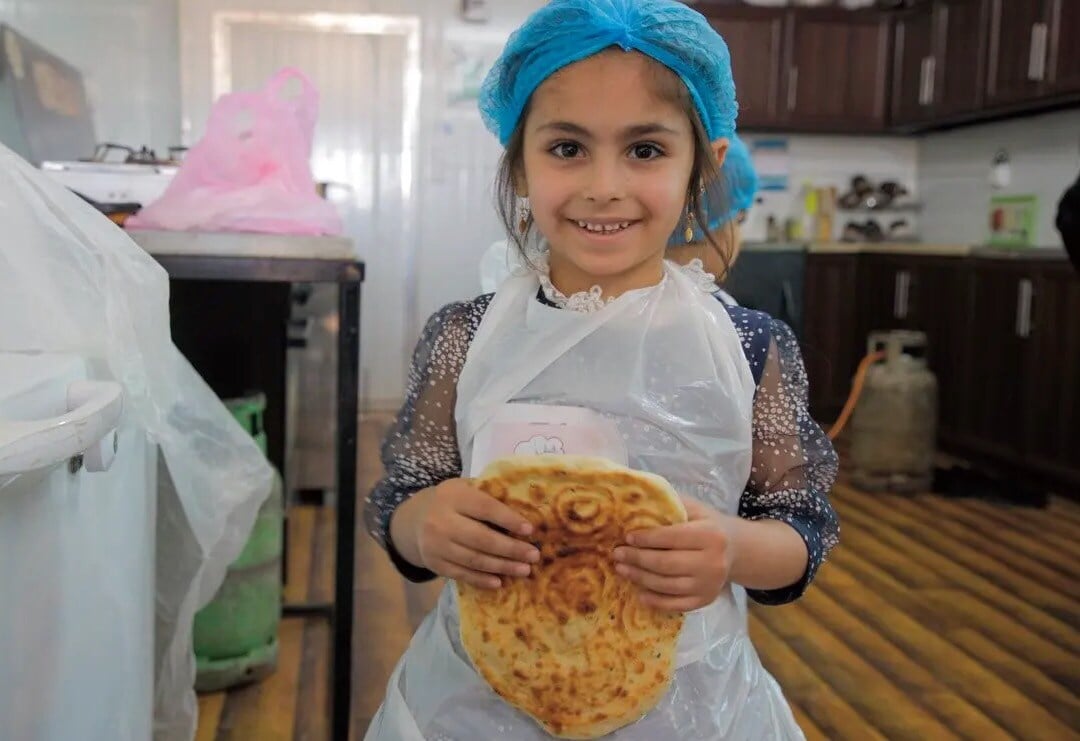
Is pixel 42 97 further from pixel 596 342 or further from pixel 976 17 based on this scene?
pixel 976 17

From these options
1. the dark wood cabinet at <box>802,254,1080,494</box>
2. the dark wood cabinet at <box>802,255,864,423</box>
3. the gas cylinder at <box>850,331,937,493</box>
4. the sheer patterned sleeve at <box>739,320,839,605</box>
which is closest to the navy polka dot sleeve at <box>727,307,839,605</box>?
the sheer patterned sleeve at <box>739,320,839,605</box>

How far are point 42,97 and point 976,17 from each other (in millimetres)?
4044

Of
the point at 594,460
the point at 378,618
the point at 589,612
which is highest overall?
the point at 594,460

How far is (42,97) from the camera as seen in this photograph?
235 cm

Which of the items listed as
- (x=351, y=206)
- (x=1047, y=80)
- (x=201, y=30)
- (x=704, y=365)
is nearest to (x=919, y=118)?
(x=1047, y=80)

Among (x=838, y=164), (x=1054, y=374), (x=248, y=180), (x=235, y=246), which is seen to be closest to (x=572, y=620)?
(x=235, y=246)

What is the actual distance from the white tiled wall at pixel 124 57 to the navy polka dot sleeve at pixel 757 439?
16.1ft

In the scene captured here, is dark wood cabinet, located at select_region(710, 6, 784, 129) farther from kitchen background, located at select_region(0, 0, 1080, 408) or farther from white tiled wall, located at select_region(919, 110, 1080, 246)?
white tiled wall, located at select_region(919, 110, 1080, 246)

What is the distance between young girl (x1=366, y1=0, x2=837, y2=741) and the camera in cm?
91

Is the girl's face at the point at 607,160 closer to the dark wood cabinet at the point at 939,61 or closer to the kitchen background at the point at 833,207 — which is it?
the kitchen background at the point at 833,207

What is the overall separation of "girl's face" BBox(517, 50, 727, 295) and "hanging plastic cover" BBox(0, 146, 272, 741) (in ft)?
1.62

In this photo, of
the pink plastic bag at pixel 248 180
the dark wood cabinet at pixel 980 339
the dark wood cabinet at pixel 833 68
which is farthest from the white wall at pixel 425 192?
the pink plastic bag at pixel 248 180

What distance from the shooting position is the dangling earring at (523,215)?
3.45ft

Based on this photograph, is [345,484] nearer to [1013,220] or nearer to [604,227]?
[604,227]
